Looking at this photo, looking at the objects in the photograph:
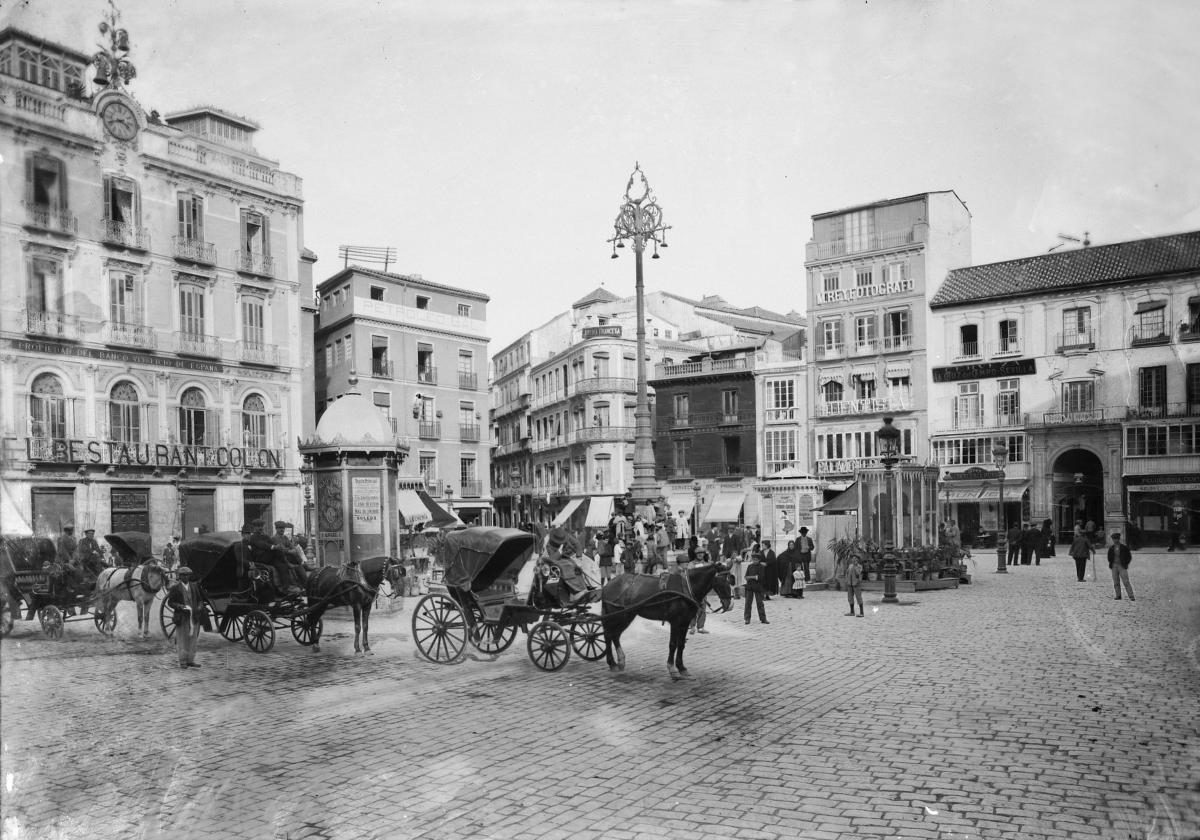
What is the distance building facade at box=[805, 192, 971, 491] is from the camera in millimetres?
10789

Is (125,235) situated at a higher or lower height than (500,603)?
higher

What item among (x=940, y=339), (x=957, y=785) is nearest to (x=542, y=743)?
(x=957, y=785)

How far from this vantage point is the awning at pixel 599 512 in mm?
25500

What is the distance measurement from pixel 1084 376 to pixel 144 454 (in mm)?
10573

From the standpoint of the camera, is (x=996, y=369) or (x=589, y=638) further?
(x=996, y=369)

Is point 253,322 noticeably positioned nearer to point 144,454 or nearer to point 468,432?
point 144,454

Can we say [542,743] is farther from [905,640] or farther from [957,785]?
[905,640]

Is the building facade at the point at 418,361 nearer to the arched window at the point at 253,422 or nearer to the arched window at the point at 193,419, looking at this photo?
the arched window at the point at 253,422

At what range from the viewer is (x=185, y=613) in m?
9.59

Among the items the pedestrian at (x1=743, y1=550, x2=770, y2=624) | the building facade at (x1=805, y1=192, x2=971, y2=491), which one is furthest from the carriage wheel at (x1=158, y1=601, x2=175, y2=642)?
the building facade at (x1=805, y1=192, x2=971, y2=491)

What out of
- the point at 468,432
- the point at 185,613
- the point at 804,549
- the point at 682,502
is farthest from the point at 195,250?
the point at 682,502

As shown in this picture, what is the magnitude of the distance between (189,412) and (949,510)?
1840 centimetres

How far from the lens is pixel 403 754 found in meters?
6.78

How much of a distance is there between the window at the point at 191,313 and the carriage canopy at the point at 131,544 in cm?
201
